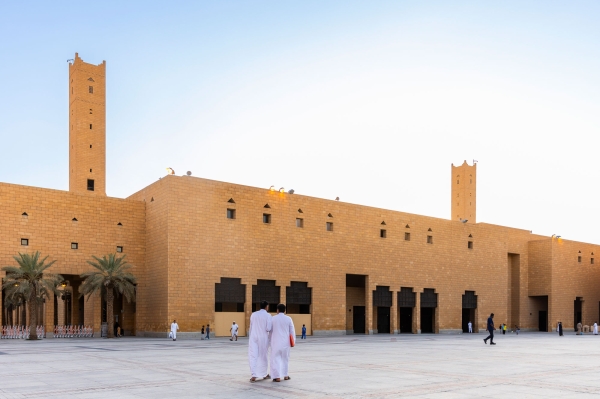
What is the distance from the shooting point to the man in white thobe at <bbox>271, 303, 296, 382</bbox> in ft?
38.8

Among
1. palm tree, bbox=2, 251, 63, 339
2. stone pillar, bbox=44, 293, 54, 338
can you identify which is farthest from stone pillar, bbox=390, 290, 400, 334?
palm tree, bbox=2, 251, 63, 339

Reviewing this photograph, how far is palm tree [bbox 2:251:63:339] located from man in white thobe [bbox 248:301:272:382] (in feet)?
82.2

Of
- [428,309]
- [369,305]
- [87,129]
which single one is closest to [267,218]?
[369,305]

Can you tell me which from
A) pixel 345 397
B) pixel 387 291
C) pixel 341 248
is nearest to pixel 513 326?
pixel 387 291

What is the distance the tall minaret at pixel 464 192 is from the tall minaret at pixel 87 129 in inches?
1758

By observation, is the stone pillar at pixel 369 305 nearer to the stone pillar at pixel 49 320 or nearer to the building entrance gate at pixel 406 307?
the building entrance gate at pixel 406 307

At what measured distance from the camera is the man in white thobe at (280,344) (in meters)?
11.8

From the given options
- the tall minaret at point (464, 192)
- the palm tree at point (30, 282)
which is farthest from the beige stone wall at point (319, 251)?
the tall minaret at point (464, 192)

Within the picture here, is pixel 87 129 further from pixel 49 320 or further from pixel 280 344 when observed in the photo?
pixel 280 344

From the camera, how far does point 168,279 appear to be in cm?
3603

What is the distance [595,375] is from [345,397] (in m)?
7.16

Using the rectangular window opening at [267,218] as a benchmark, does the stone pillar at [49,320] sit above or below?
below

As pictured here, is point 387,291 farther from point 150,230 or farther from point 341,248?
point 150,230

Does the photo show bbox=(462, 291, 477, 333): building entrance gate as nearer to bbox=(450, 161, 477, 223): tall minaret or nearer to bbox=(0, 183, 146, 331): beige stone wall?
bbox=(450, 161, 477, 223): tall minaret
